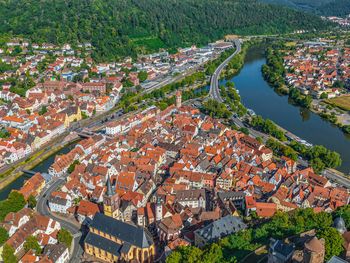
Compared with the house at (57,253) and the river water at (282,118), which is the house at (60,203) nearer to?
the house at (57,253)

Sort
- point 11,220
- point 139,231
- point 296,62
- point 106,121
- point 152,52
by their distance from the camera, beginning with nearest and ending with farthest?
1. point 139,231
2. point 11,220
3. point 106,121
4. point 296,62
5. point 152,52

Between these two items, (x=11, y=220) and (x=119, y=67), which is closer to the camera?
(x=11, y=220)

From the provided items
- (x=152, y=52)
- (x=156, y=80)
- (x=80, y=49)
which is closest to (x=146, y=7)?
(x=152, y=52)

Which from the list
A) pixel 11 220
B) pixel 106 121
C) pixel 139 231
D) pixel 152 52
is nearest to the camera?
pixel 139 231

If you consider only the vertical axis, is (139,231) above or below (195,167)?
above

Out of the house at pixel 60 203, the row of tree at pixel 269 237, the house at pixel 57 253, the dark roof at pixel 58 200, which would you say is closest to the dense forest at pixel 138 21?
the house at pixel 60 203

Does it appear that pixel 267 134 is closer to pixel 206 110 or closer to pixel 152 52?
A: pixel 206 110
